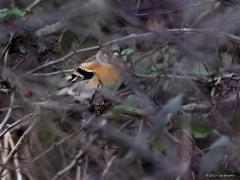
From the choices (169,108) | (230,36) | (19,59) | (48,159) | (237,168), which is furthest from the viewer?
(48,159)

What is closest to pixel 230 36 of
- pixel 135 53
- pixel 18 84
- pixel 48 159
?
pixel 135 53

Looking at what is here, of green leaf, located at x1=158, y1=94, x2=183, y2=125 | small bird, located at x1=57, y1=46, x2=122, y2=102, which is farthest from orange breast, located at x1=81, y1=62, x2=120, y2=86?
green leaf, located at x1=158, y1=94, x2=183, y2=125

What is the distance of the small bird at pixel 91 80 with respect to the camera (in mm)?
3113

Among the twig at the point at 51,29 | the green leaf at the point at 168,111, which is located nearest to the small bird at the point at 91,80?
the twig at the point at 51,29

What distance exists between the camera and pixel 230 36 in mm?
2740

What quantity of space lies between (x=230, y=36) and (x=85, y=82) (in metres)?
0.90

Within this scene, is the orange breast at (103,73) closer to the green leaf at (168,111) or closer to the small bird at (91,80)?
the small bird at (91,80)

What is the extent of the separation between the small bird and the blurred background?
0.17 ft

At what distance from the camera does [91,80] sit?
3273 mm

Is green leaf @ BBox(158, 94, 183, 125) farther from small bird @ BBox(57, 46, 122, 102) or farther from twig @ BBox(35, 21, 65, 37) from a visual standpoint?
twig @ BBox(35, 21, 65, 37)

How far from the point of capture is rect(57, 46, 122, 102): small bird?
3113 mm

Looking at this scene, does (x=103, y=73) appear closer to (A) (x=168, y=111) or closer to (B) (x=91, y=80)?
(B) (x=91, y=80)

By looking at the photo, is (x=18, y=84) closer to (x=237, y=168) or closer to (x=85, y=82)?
Answer: (x=85, y=82)

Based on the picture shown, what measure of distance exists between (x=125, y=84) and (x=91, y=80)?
23 cm
